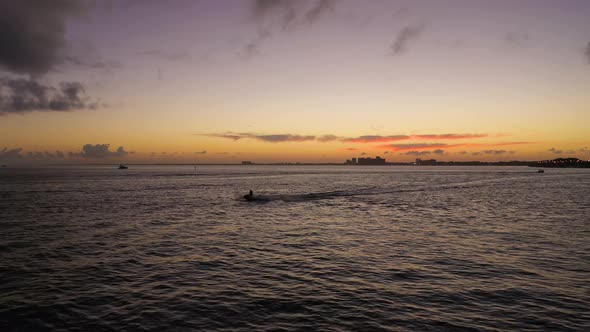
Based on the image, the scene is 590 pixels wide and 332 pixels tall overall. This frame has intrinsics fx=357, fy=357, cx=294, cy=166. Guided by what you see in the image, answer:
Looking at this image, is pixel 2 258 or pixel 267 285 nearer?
pixel 267 285

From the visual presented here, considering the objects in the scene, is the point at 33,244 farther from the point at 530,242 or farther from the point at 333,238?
the point at 530,242

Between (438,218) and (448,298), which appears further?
(438,218)

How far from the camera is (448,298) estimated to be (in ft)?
53.3

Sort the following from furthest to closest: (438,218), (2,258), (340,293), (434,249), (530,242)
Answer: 1. (438,218)
2. (530,242)
3. (434,249)
4. (2,258)
5. (340,293)

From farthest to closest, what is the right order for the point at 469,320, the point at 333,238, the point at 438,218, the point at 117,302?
the point at 438,218, the point at 333,238, the point at 117,302, the point at 469,320

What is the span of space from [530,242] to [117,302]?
29278 mm

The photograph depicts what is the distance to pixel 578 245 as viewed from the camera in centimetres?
2703

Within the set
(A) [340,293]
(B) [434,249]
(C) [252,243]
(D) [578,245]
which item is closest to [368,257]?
(B) [434,249]

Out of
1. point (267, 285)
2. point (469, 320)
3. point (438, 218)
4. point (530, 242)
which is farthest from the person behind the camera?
point (438, 218)

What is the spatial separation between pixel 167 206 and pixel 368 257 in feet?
131

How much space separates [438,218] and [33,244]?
→ 4014 cm

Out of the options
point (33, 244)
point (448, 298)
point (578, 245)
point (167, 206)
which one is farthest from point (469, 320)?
point (167, 206)

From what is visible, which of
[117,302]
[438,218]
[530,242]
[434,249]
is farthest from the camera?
[438,218]

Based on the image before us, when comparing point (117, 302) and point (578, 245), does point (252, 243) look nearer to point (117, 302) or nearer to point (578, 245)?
point (117, 302)
